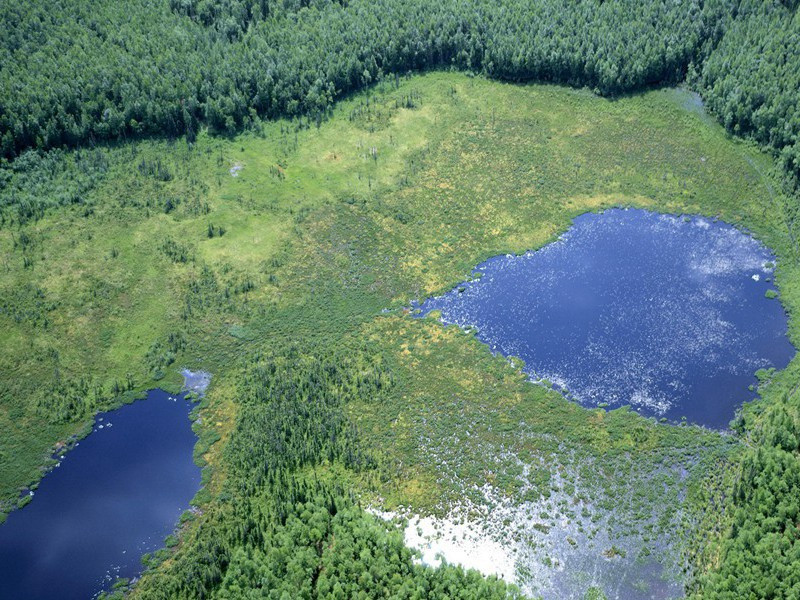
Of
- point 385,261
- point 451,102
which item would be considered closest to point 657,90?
point 451,102

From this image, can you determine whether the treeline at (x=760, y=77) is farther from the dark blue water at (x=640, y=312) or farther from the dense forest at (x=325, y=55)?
the dark blue water at (x=640, y=312)

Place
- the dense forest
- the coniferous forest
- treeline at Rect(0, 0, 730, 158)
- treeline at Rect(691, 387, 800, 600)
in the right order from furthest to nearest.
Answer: treeline at Rect(0, 0, 730, 158) → the dense forest → the coniferous forest → treeline at Rect(691, 387, 800, 600)

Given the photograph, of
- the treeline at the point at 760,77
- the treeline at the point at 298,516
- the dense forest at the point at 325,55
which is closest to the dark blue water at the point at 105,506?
the treeline at the point at 298,516

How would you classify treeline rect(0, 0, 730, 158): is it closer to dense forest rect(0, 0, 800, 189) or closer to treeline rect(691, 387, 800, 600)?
dense forest rect(0, 0, 800, 189)

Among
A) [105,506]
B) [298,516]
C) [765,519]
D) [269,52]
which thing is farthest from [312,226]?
[765,519]

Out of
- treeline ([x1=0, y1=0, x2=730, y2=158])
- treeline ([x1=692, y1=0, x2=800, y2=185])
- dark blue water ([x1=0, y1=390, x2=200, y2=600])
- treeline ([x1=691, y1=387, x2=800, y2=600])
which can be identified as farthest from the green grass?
treeline ([x1=0, y1=0, x2=730, y2=158])

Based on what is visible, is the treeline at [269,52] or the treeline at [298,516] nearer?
the treeline at [298,516]

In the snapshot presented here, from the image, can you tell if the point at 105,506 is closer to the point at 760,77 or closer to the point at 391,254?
the point at 391,254
